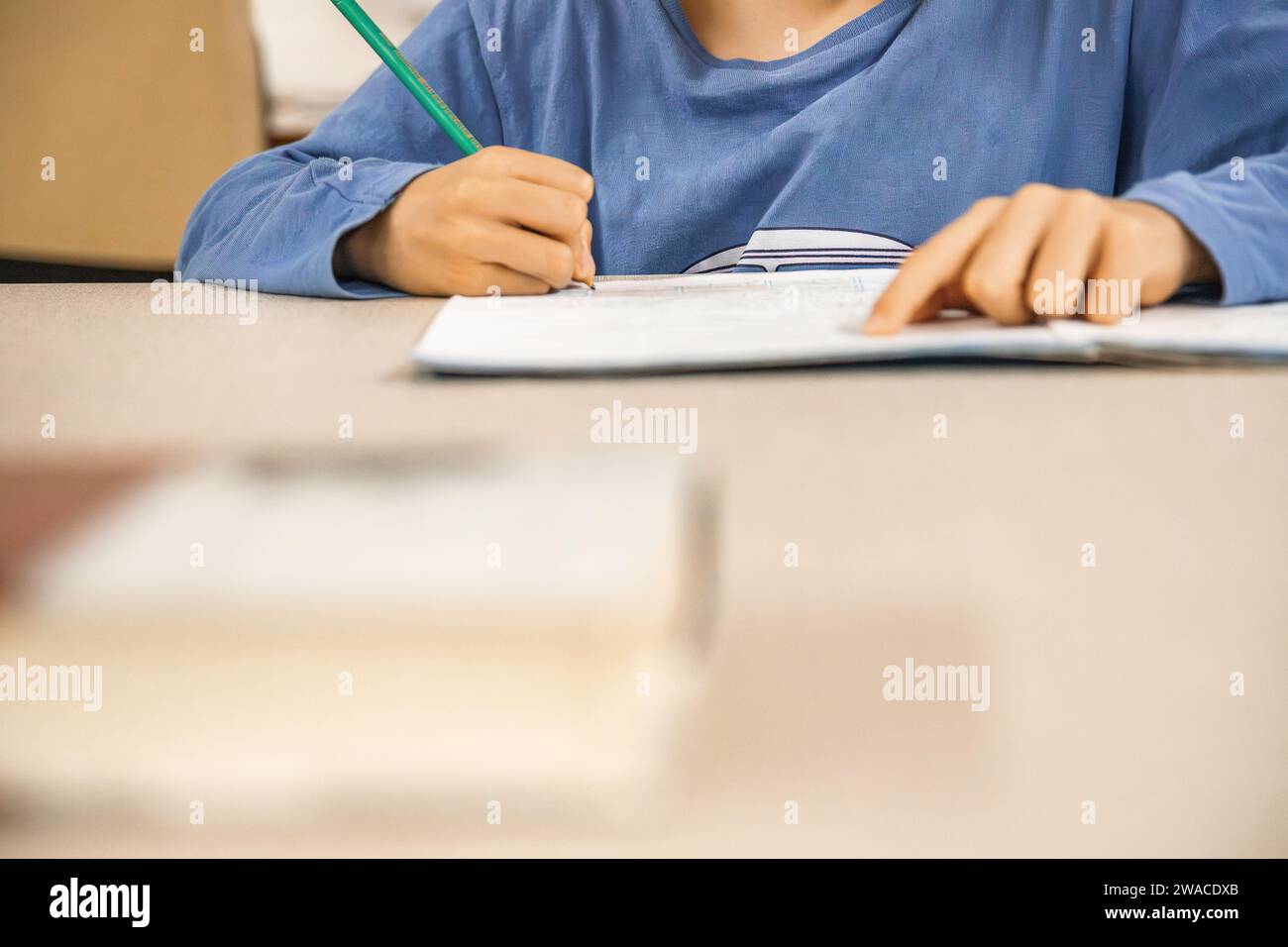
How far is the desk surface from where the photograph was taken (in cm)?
15

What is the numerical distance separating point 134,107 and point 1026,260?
126 cm

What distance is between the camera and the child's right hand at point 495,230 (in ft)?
1.43

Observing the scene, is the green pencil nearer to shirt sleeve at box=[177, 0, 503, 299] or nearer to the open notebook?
shirt sleeve at box=[177, 0, 503, 299]

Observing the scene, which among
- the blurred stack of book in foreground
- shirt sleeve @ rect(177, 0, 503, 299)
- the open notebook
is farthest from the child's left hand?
shirt sleeve @ rect(177, 0, 503, 299)

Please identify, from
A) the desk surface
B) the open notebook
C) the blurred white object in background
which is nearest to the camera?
the desk surface

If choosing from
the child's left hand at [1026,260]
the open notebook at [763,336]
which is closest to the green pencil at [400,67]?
the open notebook at [763,336]

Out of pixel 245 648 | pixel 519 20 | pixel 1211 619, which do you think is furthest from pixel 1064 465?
pixel 519 20

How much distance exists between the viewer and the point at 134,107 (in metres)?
1.29

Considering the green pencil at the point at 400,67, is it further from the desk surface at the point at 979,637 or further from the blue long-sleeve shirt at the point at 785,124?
the desk surface at the point at 979,637

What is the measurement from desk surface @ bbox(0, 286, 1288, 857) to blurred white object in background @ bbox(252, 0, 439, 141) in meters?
1.08

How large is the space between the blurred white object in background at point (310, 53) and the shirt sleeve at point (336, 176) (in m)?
0.50

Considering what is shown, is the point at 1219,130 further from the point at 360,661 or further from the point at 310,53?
the point at 310,53

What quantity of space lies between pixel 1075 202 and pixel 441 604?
0.24 metres

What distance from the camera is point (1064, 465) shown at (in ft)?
0.64
